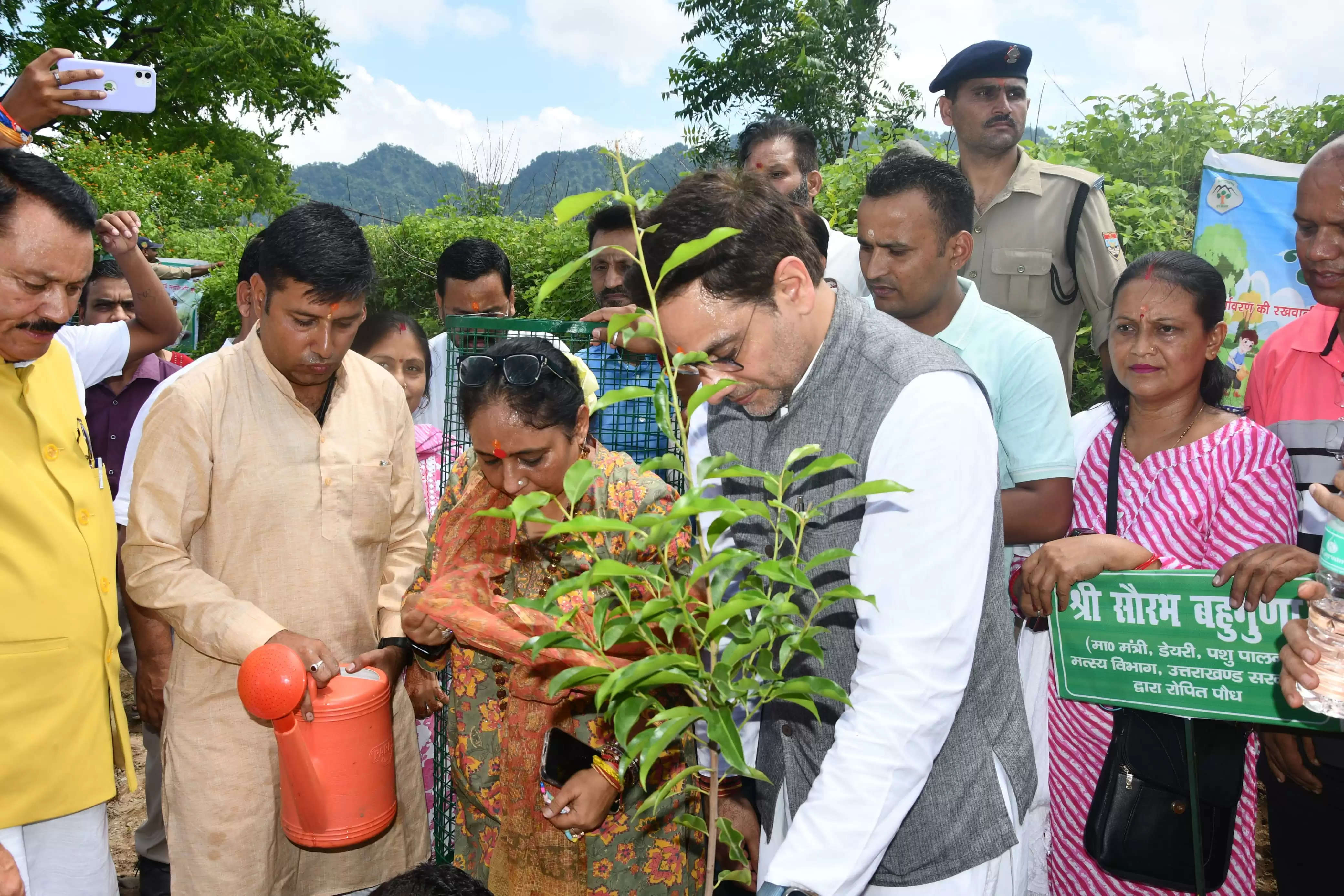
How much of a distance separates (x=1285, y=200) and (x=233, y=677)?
4.20m

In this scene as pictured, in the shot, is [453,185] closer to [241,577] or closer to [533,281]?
[533,281]

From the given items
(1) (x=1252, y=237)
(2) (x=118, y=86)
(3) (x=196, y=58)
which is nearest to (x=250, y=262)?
(2) (x=118, y=86)

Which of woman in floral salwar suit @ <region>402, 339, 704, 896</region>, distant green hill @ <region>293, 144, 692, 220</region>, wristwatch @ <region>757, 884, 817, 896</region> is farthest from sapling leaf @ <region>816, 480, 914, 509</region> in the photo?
distant green hill @ <region>293, 144, 692, 220</region>

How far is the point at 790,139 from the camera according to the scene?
397cm

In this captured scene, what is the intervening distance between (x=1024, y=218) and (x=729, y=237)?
2308 millimetres

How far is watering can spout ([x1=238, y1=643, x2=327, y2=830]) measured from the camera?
2.01 metres

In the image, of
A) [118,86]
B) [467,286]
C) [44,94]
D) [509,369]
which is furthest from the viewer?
[467,286]

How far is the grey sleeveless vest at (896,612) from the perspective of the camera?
1512 mm

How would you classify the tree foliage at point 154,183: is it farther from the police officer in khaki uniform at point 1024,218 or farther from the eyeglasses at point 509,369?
the eyeglasses at point 509,369

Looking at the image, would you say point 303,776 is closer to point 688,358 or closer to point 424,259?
point 688,358

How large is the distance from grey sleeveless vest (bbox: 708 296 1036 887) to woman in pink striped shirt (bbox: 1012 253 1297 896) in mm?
704

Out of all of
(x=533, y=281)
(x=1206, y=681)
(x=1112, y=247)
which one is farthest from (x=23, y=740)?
(x=533, y=281)

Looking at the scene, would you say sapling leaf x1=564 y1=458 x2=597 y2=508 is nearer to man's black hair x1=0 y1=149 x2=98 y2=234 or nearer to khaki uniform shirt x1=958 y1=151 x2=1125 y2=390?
man's black hair x1=0 y1=149 x2=98 y2=234

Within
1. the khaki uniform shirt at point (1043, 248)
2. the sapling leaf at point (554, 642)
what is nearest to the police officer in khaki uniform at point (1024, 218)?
the khaki uniform shirt at point (1043, 248)
